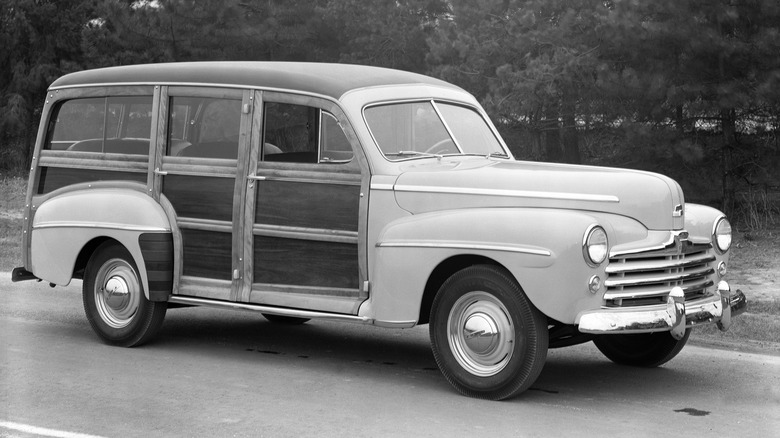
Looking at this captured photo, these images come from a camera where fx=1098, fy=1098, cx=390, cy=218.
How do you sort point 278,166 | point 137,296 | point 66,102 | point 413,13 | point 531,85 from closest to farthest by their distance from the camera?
point 278,166 < point 137,296 < point 66,102 < point 531,85 < point 413,13

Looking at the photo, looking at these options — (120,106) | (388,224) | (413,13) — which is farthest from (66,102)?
(413,13)

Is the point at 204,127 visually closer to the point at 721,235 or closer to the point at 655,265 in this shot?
the point at 655,265

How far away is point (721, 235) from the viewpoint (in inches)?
297

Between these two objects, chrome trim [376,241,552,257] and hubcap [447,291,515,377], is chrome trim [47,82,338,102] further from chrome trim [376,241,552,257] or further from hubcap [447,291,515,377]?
hubcap [447,291,515,377]

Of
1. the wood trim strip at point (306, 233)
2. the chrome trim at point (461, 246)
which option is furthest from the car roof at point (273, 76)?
the chrome trim at point (461, 246)

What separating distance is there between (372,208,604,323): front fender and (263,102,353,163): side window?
782 millimetres

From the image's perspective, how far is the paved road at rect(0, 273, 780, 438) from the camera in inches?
242

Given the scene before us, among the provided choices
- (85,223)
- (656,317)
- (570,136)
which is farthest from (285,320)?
(570,136)

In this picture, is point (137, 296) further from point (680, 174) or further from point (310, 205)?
point (680, 174)

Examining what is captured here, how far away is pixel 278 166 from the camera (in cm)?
789

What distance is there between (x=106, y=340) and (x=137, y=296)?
47 cm

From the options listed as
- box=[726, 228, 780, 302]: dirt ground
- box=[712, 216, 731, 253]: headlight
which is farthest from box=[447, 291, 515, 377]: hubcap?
box=[726, 228, 780, 302]: dirt ground

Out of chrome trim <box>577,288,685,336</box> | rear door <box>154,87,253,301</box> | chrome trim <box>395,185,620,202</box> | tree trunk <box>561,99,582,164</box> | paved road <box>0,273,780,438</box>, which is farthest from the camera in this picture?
tree trunk <box>561,99,582,164</box>

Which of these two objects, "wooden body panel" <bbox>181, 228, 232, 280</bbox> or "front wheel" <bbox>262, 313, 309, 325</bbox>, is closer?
"wooden body panel" <bbox>181, 228, 232, 280</bbox>
